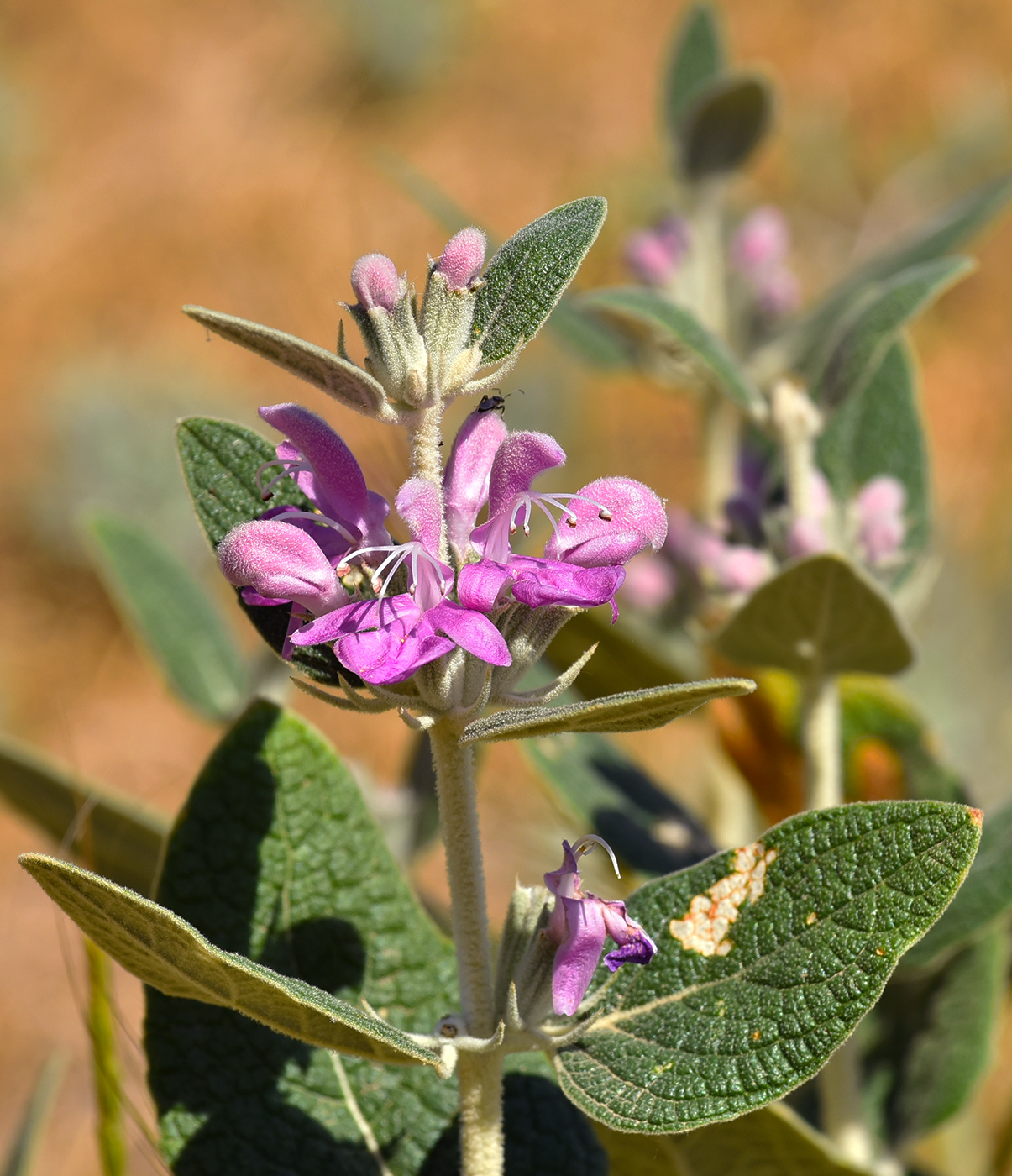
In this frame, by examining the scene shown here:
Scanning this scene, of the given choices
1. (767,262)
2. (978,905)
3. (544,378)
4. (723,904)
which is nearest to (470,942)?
(723,904)

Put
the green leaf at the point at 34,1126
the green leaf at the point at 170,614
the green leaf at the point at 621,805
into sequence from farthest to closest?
the green leaf at the point at 170,614 → the green leaf at the point at 621,805 → the green leaf at the point at 34,1126

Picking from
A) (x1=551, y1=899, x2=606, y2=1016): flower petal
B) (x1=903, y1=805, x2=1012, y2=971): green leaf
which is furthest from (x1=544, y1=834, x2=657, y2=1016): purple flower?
(x1=903, y1=805, x2=1012, y2=971): green leaf

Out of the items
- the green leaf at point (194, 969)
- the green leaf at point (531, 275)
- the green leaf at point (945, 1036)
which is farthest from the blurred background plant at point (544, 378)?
the green leaf at point (531, 275)

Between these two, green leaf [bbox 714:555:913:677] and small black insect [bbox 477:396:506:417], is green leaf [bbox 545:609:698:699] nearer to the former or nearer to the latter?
green leaf [bbox 714:555:913:677]

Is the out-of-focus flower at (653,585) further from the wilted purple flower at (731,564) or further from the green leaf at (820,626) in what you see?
the green leaf at (820,626)

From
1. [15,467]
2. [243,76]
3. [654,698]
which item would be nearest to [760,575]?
[654,698]

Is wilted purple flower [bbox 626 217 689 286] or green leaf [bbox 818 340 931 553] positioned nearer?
green leaf [bbox 818 340 931 553]
